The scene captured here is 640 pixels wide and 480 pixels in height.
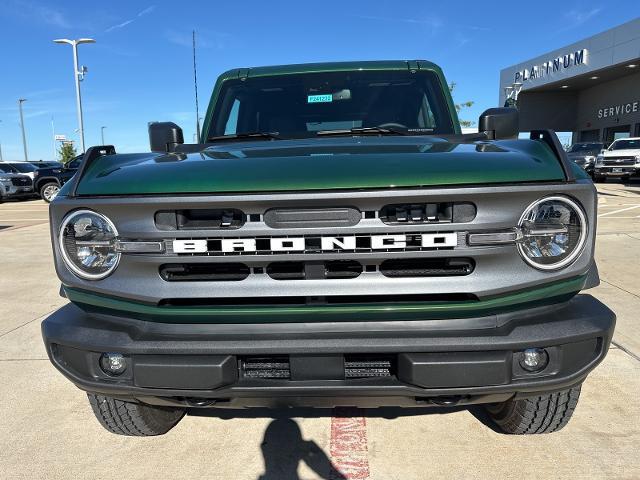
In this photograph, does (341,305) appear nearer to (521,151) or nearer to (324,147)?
(324,147)

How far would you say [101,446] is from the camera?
2.58m

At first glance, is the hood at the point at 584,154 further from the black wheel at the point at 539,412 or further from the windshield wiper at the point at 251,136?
the black wheel at the point at 539,412

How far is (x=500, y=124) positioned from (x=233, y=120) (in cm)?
174

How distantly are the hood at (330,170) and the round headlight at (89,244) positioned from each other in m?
0.11

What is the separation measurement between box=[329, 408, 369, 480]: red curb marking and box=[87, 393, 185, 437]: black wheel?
0.85 meters

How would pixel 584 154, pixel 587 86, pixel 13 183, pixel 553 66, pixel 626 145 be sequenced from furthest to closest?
pixel 587 86, pixel 553 66, pixel 584 154, pixel 626 145, pixel 13 183

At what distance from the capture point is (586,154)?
2423 centimetres

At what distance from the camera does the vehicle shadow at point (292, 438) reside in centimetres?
232

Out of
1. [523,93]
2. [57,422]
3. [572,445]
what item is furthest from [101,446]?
[523,93]

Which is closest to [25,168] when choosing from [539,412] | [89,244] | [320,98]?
[320,98]

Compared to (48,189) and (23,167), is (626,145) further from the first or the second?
(23,167)

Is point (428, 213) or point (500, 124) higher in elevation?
point (500, 124)

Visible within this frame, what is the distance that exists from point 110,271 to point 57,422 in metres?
1.50

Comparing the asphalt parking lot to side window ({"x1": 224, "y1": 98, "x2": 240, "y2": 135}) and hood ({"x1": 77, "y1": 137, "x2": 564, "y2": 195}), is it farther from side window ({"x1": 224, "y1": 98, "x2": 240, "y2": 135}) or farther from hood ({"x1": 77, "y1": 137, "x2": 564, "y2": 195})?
side window ({"x1": 224, "y1": 98, "x2": 240, "y2": 135})
